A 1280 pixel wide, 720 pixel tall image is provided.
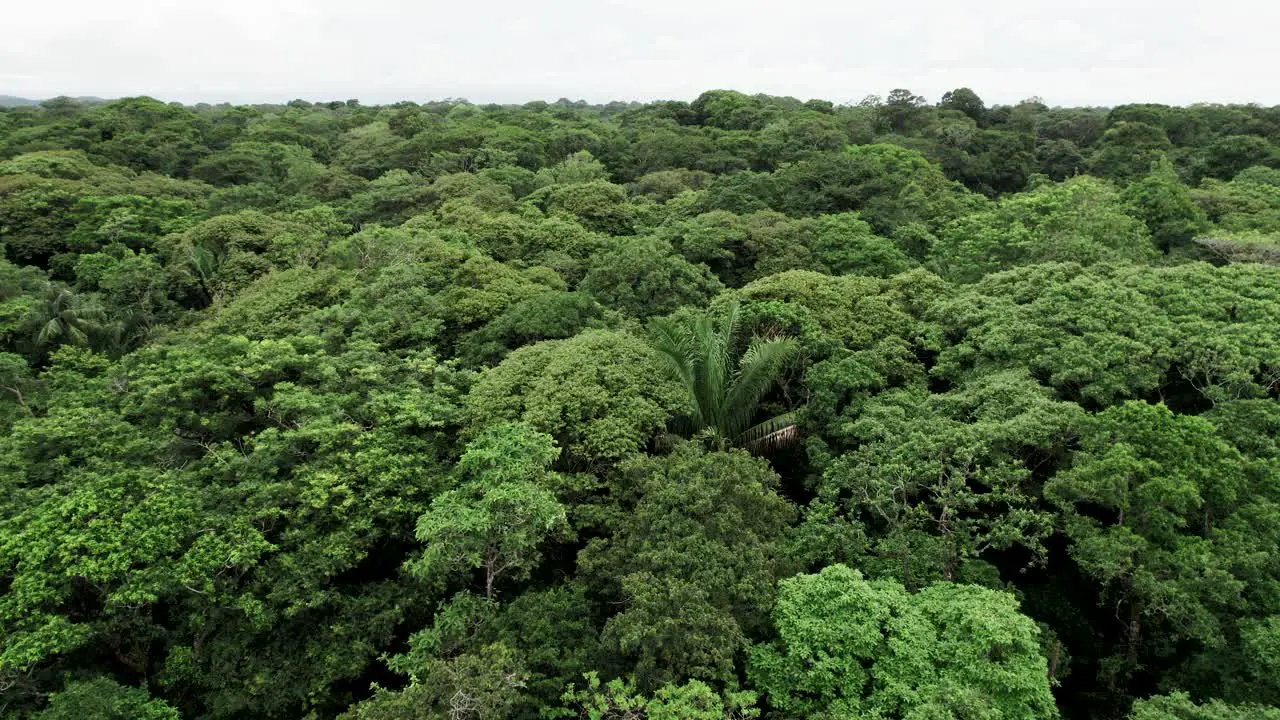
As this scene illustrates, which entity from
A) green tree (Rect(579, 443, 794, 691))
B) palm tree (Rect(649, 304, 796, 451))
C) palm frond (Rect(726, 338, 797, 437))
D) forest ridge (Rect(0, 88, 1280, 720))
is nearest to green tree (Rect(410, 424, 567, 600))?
forest ridge (Rect(0, 88, 1280, 720))

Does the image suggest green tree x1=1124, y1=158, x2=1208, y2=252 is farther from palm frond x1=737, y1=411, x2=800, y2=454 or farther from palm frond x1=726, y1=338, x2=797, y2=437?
palm frond x1=737, y1=411, x2=800, y2=454

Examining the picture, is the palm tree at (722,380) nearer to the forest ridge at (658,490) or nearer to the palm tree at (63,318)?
the forest ridge at (658,490)

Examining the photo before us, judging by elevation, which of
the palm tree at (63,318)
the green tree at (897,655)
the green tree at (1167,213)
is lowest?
the green tree at (897,655)

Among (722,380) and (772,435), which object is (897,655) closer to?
(772,435)

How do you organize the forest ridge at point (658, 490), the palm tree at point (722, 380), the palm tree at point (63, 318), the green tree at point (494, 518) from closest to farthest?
the forest ridge at point (658, 490)
the green tree at point (494, 518)
the palm tree at point (722, 380)
the palm tree at point (63, 318)

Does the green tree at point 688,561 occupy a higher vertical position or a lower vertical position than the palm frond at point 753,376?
lower

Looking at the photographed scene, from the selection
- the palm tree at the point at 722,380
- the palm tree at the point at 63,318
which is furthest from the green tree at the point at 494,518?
the palm tree at the point at 63,318

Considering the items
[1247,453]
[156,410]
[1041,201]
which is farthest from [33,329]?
[1041,201]
